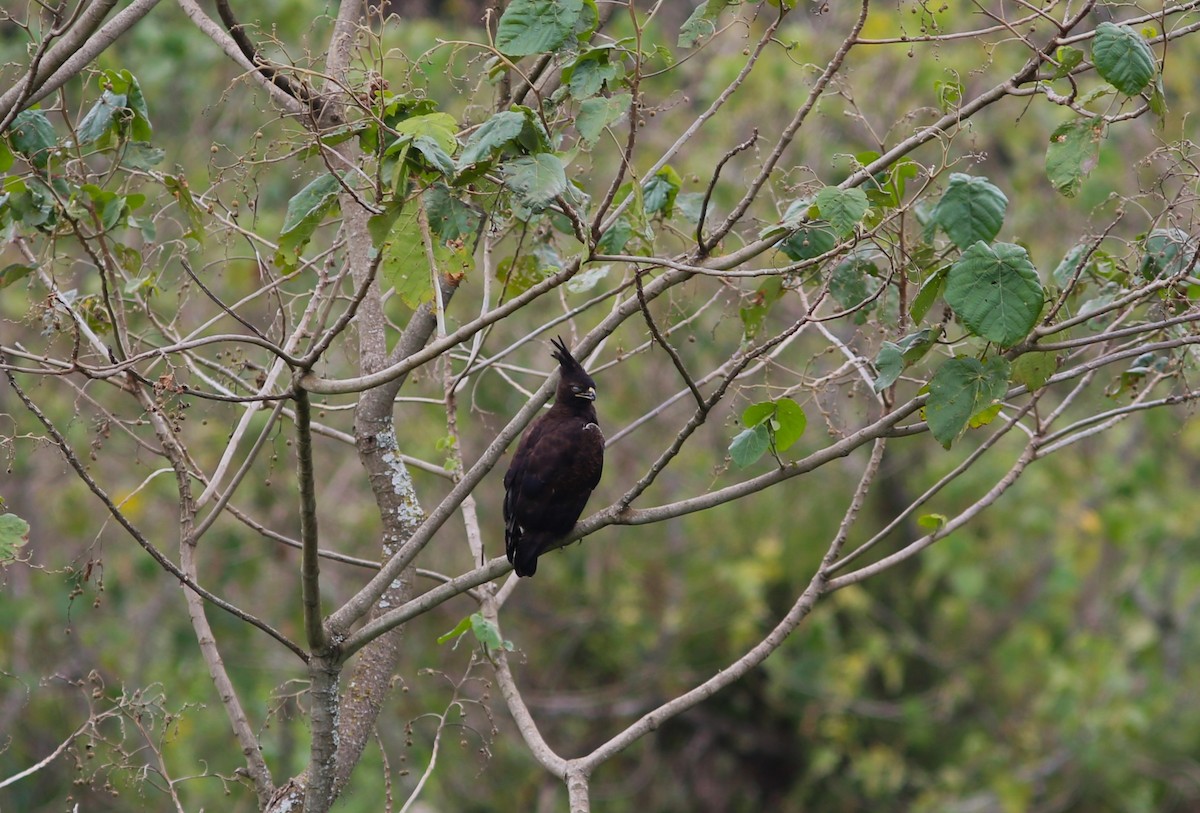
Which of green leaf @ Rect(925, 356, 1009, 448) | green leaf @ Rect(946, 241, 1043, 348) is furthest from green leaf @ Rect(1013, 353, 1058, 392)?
green leaf @ Rect(946, 241, 1043, 348)

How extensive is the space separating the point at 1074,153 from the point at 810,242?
0.51 metres

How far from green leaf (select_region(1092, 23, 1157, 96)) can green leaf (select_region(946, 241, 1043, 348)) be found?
0.35m

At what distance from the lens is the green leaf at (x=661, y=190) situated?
9.26ft

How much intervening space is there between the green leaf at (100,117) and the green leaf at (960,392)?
174 cm

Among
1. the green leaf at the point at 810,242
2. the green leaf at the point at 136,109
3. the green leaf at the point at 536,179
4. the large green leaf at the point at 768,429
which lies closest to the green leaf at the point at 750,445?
the large green leaf at the point at 768,429

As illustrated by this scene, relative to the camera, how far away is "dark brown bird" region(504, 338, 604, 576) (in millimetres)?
3447

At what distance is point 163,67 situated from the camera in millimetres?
6172

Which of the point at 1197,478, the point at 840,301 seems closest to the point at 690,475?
the point at 1197,478

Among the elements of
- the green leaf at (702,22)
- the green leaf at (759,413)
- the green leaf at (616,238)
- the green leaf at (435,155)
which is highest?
the green leaf at (702,22)

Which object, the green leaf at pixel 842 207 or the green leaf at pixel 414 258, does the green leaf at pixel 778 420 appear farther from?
the green leaf at pixel 414 258

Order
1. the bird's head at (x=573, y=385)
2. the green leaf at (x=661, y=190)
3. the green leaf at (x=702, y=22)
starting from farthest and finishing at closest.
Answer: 1. the bird's head at (x=573, y=385)
2. the green leaf at (x=661, y=190)
3. the green leaf at (x=702, y=22)

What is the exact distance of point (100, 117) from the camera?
8.65 ft

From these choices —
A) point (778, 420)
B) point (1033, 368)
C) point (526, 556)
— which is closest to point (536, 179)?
A: point (778, 420)

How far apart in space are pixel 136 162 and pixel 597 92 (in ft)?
3.71
